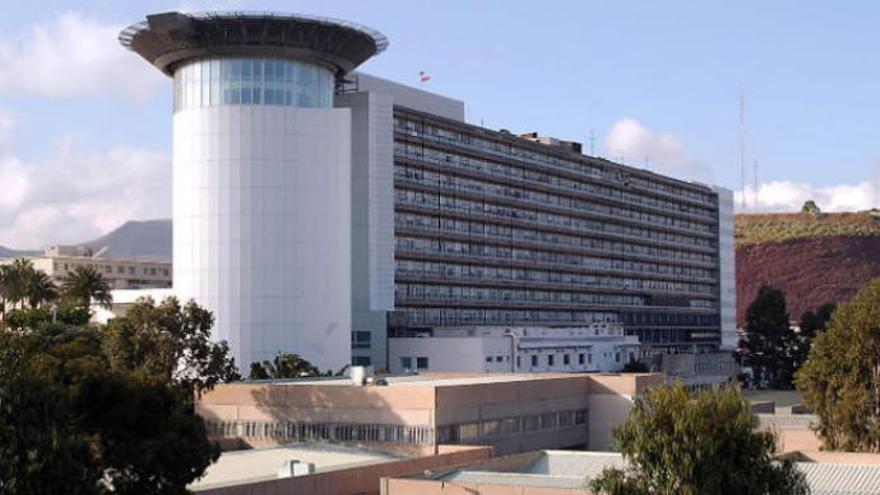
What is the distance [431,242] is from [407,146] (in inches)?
465

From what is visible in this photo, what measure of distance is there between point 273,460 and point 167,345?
1248 cm

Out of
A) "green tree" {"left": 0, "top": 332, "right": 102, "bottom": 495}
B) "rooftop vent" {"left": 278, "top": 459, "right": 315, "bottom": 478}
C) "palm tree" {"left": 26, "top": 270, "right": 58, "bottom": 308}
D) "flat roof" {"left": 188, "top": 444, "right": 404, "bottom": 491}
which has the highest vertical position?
"palm tree" {"left": 26, "top": 270, "right": 58, "bottom": 308}

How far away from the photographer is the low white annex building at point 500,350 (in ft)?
429

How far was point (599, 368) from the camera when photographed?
155125 millimetres

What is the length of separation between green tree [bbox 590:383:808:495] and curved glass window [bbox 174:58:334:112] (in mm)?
83521

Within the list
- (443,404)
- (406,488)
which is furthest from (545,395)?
(406,488)

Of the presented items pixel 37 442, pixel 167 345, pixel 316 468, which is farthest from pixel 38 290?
pixel 37 442

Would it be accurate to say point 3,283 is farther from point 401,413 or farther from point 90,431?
point 90,431

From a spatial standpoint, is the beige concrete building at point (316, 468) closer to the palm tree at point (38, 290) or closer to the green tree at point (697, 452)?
the green tree at point (697, 452)

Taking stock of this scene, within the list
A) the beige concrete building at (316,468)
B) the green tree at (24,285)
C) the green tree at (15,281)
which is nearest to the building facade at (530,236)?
the green tree at (24,285)

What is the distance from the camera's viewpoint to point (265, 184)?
→ 120 m

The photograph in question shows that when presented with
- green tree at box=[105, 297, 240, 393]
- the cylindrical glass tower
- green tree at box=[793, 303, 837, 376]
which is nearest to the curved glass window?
the cylindrical glass tower

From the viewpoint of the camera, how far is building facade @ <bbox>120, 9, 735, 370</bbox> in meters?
120

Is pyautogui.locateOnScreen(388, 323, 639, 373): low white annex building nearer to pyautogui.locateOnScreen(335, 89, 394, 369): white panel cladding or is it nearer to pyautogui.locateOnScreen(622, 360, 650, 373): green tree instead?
Result: pyautogui.locateOnScreen(335, 89, 394, 369): white panel cladding
